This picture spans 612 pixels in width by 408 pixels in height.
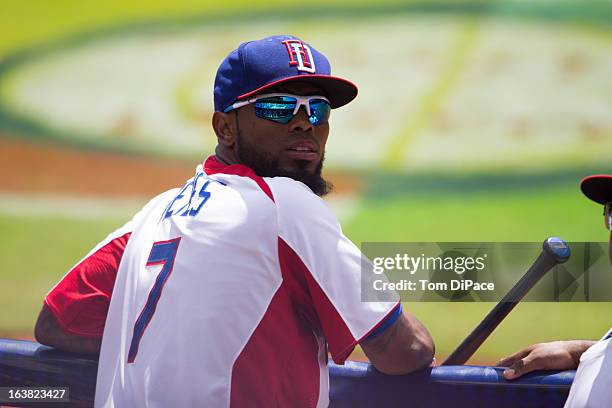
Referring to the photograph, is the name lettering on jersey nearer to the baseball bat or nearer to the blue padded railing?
the blue padded railing

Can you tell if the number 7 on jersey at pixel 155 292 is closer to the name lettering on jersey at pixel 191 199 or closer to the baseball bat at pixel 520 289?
the name lettering on jersey at pixel 191 199

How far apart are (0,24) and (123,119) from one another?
190 cm

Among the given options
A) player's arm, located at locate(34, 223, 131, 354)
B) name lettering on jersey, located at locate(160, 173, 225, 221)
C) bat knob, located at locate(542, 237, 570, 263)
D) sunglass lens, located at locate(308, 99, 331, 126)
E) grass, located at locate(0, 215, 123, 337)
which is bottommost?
grass, located at locate(0, 215, 123, 337)

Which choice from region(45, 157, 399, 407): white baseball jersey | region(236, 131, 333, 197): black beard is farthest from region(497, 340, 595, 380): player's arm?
region(236, 131, 333, 197): black beard

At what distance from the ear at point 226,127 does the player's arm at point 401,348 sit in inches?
26.1

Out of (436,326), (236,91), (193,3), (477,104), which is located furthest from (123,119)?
(236,91)

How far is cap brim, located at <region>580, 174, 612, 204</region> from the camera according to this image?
188cm

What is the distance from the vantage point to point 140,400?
188 centimetres

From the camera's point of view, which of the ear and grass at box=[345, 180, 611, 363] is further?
grass at box=[345, 180, 611, 363]

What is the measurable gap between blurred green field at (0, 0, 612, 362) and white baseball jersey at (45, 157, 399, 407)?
3.58m

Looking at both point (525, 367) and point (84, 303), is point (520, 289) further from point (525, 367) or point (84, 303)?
point (84, 303)

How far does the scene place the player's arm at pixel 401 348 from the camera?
1.89 meters

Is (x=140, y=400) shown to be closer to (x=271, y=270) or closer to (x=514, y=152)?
(x=271, y=270)

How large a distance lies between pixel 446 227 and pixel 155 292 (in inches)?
188
